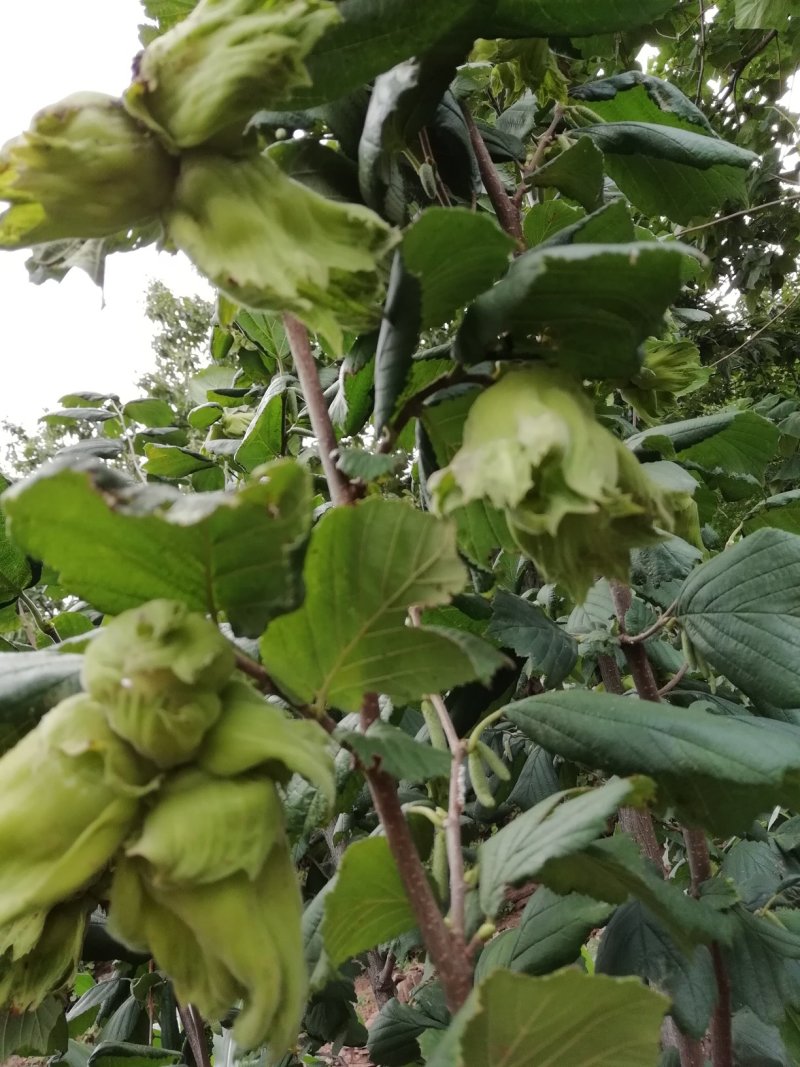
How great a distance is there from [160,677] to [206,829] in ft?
0.24

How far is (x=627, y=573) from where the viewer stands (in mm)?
546

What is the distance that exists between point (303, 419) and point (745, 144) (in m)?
2.54

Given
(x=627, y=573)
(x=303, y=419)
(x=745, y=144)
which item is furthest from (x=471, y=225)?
(x=745, y=144)

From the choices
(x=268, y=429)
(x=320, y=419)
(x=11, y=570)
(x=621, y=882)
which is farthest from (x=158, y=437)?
(x=621, y=882)

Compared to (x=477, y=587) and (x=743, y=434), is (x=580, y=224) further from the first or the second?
(x=743, y=434)

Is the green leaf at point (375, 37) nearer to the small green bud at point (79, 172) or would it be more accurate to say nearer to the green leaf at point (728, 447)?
the small green bud at point (79, 172)

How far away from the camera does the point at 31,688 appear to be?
0.50m

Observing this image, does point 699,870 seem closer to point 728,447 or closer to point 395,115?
point 728,447

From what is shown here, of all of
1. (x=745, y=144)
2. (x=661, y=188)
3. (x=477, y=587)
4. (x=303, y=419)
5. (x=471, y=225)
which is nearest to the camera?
(x=471, y=225)

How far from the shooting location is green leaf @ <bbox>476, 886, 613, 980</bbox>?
691 millimetres

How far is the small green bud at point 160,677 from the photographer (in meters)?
0.39

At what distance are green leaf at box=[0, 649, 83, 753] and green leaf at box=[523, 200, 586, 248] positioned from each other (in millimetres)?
595

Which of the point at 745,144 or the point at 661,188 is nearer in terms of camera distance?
the point at 661,188

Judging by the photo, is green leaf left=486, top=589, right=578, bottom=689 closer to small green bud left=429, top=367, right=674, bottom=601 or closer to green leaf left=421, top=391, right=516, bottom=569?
green leaf left=421, top=391, right=516, bottom=569
